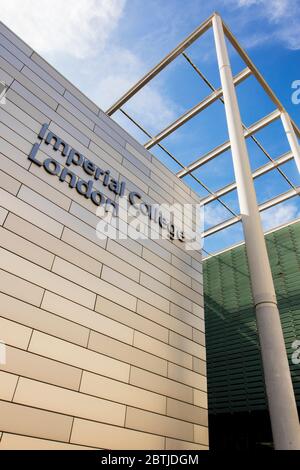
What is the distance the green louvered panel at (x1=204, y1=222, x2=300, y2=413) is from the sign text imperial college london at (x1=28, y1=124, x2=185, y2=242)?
706 cm

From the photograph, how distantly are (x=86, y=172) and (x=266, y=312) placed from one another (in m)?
3.30

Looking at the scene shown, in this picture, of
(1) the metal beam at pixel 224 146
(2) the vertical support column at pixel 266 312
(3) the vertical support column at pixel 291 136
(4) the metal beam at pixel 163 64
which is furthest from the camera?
(1) the metal beam at pixel 224 146

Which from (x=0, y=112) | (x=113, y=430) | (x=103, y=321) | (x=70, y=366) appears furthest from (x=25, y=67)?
(x=113, y=430)

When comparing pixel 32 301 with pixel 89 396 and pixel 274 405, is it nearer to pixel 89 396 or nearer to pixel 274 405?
pixel 89 396

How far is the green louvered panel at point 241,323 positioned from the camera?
1010cm

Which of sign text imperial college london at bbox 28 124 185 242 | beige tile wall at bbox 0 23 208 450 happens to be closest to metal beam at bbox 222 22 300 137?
beige tile wall at bbox 0 23 208 450

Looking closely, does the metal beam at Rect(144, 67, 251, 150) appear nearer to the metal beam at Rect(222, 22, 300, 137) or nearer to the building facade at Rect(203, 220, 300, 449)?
the metal beam at Rect(222, 22, 300, 137)

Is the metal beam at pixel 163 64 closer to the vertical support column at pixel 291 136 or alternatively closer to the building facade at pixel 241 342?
the vertical support column at pixel 291 136

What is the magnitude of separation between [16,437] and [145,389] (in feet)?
5.67

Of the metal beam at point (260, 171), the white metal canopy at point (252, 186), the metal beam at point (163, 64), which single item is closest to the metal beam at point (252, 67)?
the white metal canopy at point (252, 186)

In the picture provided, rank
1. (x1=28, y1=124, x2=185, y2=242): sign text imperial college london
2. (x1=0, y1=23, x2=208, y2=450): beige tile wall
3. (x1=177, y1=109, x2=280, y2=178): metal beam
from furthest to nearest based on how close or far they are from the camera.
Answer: (x1=177, y1=109, x2=280, y2=178): metal beam
(x1=28, y1=124, x2=185, y2=242): sign text imperial college london
(x1=0, y1=23, x2=208, y2=450): beige tile wall

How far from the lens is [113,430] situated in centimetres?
357

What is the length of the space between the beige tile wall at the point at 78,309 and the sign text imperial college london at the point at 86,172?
0.11 meters

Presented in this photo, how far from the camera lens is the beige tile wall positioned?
3.22 m
